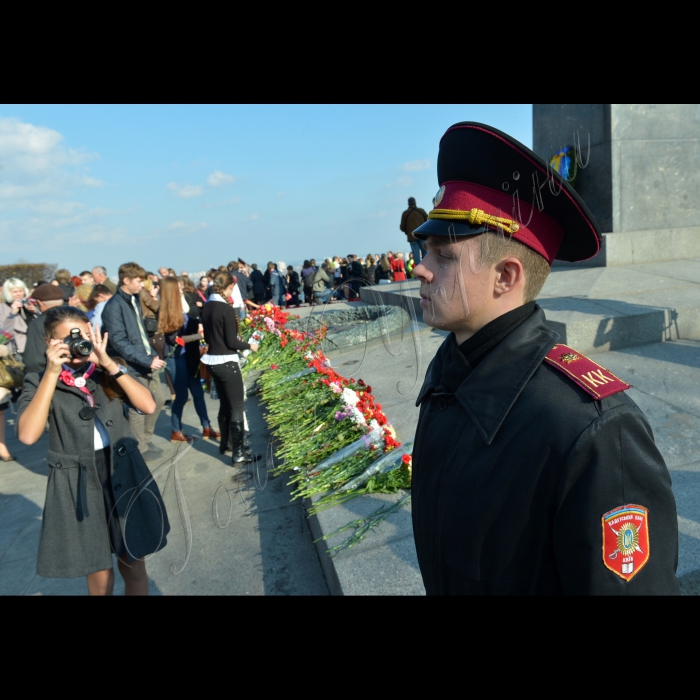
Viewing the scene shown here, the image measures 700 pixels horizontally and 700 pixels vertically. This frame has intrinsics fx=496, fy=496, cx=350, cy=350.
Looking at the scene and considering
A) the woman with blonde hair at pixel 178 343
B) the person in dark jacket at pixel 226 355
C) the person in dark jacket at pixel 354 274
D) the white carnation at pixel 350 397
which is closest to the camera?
the white carnation at pixel 350 397

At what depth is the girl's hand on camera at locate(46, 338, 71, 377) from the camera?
2.39m

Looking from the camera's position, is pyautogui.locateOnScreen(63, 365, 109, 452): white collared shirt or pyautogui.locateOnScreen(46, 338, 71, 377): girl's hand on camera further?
pyautogui.locateOnScreen(63, 365, 109, 452): white collared shirt

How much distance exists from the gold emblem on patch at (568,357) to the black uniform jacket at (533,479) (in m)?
0.05

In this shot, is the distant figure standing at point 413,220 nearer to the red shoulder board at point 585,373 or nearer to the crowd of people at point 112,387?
the crowd of people at point 112,387

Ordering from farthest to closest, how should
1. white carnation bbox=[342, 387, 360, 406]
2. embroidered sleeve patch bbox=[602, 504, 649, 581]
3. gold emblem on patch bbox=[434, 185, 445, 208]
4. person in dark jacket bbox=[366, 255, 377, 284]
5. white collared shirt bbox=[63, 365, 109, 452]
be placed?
person in dark jacket bbox=[366, 255, 377, 284] → white carnation bbox=[342, 387, 360, 406] → white collared shirt bbox=[63, 365, 109, 452] → gold emblem on patch bbox=[434, 185, 445, 208] → embroidered sleeve patch bbox=[602, 504, 649, 581]

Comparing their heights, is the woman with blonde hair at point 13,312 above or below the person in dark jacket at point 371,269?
below

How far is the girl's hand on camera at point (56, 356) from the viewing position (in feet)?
7.83

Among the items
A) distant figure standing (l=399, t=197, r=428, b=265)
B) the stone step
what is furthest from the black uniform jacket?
distant figure standing (l=399, t=197, r=428, b=265)

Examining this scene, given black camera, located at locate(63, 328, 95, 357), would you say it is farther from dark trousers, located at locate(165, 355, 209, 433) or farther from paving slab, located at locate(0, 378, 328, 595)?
dark trousers, located at locate(165, 355, 209, 433)

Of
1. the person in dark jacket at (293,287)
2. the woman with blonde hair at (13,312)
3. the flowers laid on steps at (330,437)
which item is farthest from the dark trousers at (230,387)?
the person in dark jacket at (293,287)

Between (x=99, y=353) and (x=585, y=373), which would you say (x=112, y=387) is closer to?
(x=99, y=353)
